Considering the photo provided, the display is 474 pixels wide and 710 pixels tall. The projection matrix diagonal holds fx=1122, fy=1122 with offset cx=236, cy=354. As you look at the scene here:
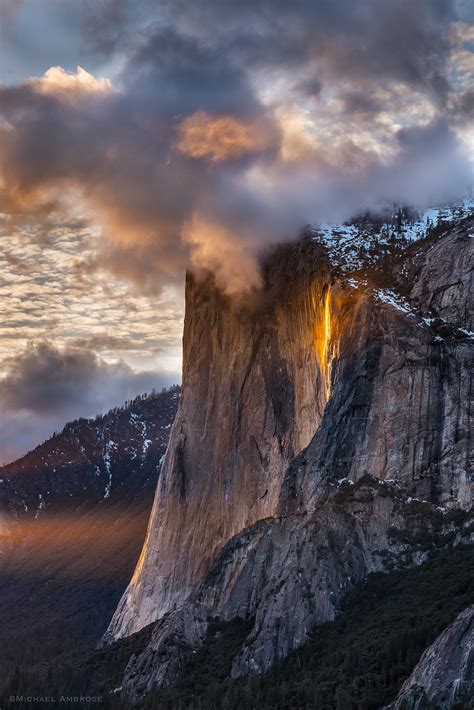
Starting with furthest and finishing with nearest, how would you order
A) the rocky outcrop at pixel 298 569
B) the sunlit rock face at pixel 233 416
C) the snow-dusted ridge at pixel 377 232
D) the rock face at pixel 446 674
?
1. the sunlit rock face at pixel 233 416
2. the snow-dusted ridge at pixel 377 232
3. the rocky outcrop at pixel 298 569
4. the rock face at pixel 446 674

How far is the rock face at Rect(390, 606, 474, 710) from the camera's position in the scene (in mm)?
80688

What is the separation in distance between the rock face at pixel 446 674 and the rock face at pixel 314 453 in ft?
81.6

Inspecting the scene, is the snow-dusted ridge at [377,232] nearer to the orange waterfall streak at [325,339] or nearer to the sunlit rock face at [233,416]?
the sunlit rock face at [233,416]

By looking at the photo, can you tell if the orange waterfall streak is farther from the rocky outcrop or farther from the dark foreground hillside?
the dark foreground hillside

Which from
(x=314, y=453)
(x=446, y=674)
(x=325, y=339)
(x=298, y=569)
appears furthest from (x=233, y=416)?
(x=446, y=674)

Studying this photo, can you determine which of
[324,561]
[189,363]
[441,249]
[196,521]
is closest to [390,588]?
[324,561]

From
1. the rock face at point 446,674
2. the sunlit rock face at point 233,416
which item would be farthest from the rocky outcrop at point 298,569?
the rock face at point 446,674

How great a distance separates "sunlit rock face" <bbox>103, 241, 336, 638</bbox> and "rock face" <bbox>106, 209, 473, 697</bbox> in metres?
0.30

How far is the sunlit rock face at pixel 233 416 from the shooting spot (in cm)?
15250

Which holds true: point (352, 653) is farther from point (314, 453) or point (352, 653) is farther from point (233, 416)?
point (233, 416)

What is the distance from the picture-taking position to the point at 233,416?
16850cm

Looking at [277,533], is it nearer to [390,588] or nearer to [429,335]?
[390,588]

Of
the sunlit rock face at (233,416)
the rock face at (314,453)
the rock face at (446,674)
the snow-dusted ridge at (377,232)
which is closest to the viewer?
the rock face at (446,674)

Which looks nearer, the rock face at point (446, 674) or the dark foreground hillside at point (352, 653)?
the rock face at point (446, 674)
